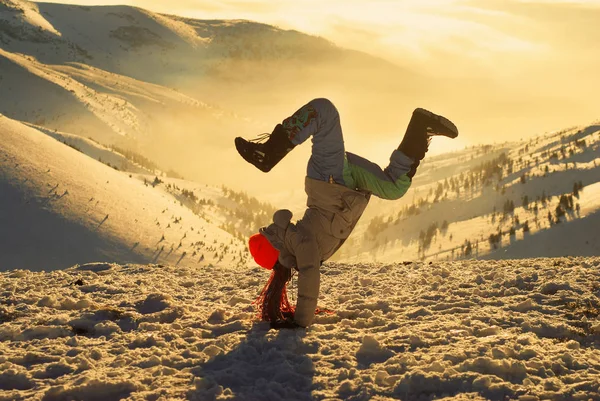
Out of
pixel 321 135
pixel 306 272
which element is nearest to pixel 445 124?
pixel 321 135

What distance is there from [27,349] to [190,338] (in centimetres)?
113

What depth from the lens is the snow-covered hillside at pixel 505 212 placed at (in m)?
13.6

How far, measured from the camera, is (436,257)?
14977mm

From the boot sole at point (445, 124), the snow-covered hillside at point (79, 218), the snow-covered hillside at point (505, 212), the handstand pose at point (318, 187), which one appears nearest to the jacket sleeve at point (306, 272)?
the handstand pose at point (318, 187)

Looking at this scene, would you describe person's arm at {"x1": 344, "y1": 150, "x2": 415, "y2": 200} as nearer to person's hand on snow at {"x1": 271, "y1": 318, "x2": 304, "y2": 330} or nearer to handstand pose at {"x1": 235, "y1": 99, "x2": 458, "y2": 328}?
handstand pose at {"x1": 235, "y1": 99, "x2": 458, "y2": 328}

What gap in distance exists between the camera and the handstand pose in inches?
187

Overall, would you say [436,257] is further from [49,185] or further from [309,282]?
[309,282]

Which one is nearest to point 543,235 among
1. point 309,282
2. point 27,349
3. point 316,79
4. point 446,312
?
point 446,312

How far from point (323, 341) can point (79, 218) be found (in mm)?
8270

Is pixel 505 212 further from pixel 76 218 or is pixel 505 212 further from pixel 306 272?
pixel 306 272

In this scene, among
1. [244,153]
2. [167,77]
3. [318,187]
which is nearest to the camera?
[244,153]

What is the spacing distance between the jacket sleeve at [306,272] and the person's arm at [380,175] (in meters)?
0.60

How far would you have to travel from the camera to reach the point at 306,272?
4891mm

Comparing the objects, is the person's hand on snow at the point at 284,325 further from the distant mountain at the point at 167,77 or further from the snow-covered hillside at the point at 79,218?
the distant mountain at the point at 167,77
